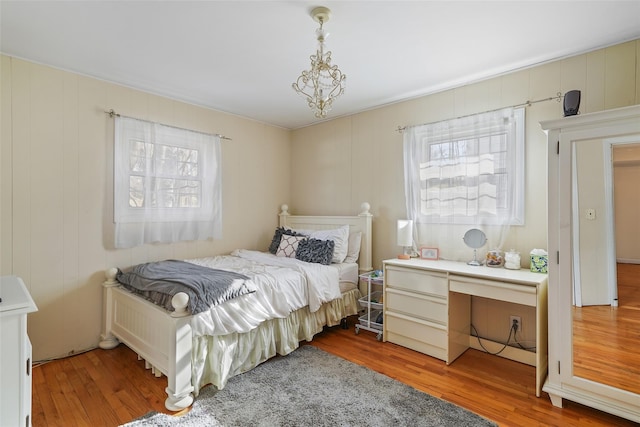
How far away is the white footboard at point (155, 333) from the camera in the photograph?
2.00 metres

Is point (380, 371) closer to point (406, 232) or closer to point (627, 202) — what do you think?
point (406, 232)

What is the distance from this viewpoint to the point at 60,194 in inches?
104

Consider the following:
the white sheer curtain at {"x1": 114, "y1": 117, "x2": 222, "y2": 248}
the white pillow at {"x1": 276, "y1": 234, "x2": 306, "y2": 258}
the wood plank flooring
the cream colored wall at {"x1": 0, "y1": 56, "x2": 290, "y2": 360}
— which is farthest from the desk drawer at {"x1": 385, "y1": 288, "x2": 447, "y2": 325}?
the cream colored wall at {"x1": 0, "y1": 56, "x2": 290, "y2": 360}

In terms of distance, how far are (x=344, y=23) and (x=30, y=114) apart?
8.51ft

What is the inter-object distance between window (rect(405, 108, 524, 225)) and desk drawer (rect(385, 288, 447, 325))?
803 mm

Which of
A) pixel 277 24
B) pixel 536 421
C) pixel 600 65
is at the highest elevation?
pixel 277 24

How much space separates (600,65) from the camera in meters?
2.29

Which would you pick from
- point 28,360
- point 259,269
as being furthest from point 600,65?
point 28,360

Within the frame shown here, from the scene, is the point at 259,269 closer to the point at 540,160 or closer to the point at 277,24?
the point at 277,24

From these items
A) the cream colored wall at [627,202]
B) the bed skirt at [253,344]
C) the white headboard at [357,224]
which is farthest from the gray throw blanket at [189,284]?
the cream colored wall at [627,202]

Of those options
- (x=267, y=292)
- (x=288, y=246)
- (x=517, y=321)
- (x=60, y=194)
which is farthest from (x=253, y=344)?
(x=517, y=321)

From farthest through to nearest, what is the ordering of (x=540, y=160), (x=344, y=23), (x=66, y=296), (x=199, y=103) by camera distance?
(x=199, y=103) → (x=66, y=296) → (x=540, y=160) → (x=344, y=23)

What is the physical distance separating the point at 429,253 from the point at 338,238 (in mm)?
978

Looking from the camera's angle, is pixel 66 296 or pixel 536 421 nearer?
pixel 536 421
